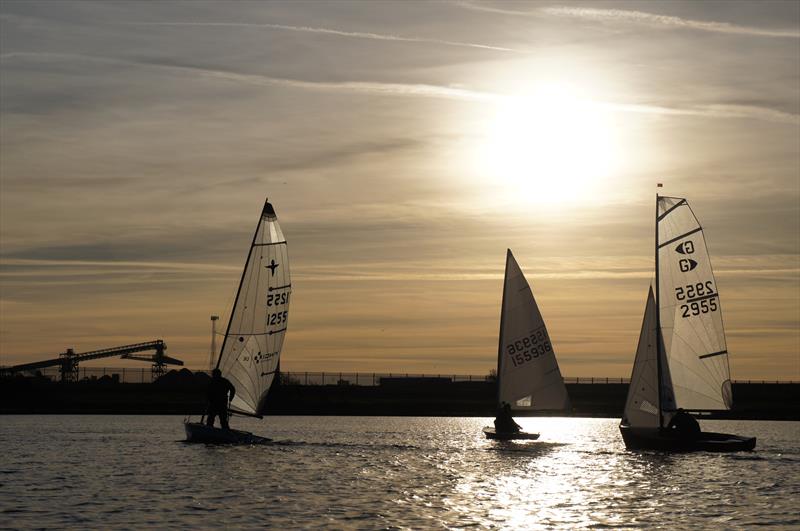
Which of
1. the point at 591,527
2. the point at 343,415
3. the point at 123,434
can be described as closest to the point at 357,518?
the point at 591,527

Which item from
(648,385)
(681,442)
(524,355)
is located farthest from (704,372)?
(524,355)

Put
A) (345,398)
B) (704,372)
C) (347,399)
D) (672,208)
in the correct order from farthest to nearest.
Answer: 1. (347,399)
2. (345,398)
3. (704,372)
4. (672,208)

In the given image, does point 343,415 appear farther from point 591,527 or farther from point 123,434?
point 591,527

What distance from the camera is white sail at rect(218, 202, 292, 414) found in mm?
57344

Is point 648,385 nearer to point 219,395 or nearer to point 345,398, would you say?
point 219,395

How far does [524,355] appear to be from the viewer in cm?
6781

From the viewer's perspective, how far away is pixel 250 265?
5791cm

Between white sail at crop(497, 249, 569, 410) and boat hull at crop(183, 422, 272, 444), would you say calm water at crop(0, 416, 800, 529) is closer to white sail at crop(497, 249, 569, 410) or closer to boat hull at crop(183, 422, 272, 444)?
boat hull at crop(183, 422, 272, 444)

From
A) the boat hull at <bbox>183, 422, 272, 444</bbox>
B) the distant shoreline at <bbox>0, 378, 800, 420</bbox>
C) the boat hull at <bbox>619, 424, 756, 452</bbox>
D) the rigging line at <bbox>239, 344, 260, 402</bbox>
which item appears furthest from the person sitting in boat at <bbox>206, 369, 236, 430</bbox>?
the distant shoreline at <bbox>0, 378, 800, 420</bbox>

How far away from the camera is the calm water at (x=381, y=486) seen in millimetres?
33938

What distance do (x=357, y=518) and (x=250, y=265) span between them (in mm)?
26069

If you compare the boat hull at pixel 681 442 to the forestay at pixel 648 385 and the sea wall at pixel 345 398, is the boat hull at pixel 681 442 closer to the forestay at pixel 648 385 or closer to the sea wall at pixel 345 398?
the forestay at pixel 648 385

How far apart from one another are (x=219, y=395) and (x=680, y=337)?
22.8 metres

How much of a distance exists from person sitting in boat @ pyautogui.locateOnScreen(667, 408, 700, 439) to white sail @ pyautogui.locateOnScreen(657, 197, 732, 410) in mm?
2342
